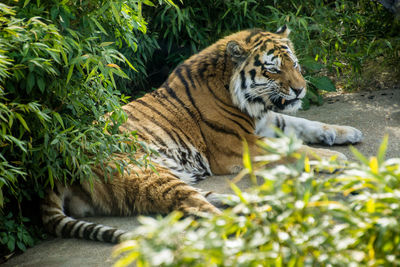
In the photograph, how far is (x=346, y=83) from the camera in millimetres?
5457

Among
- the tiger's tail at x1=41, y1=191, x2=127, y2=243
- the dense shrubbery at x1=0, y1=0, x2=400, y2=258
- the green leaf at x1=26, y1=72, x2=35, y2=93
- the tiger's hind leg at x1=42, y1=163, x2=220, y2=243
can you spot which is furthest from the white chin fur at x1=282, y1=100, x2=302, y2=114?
the green leaf at x1=26, y1=72, x2=35, y2=93

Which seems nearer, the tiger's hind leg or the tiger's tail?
the tiger's tail

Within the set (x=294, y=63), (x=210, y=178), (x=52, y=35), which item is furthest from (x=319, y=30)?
(x=52, y=35)

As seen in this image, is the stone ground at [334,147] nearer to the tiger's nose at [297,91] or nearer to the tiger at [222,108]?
the tiger at [222,108]

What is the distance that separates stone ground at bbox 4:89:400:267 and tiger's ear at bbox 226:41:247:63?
0.91 m

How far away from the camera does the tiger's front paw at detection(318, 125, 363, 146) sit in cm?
398

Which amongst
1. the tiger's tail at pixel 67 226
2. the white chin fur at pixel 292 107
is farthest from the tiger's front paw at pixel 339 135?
the tiger's tail at pixel 67 226

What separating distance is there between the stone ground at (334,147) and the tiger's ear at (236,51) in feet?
2.98

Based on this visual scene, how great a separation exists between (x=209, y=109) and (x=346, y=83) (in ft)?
7.45

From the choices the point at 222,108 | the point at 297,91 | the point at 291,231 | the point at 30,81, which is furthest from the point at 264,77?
the point at 291,231

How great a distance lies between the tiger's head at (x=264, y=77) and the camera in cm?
372

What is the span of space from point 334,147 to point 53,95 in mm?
2302

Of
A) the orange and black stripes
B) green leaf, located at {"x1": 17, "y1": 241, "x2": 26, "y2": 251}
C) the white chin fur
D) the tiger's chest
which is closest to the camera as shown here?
green leaf, located at {"x1": 17, "y1": 241, "x2": 26, "y2": 251}

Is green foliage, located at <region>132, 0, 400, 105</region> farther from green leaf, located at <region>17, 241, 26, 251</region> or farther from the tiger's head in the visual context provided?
green leaf, located at <region>17, 241, 26, 251</region>
